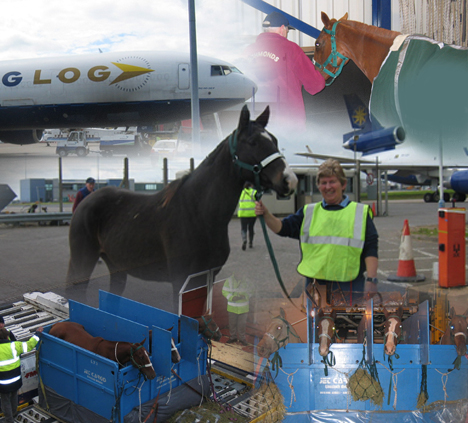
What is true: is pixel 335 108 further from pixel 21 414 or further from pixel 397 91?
A: pixel 21 414

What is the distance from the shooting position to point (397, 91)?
2.72 meters

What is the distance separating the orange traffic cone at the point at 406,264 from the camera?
3548 millimetres

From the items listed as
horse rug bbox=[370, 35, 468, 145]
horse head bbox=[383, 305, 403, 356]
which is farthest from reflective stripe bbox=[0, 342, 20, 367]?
horse rug bbox=[370, 35, 468, 145]

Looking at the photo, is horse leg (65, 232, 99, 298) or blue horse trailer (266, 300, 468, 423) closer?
blue horse trailer (266, 300, 468, 423)

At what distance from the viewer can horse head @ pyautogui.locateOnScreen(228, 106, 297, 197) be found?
7.18 feet

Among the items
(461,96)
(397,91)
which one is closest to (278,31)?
(397,91)

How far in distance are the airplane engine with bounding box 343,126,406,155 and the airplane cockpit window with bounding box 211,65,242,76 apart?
0.91m

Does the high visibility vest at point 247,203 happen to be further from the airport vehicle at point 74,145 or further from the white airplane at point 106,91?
the airport vehicle at point 74,145

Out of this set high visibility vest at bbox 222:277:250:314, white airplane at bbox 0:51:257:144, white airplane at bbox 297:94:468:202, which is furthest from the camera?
high visibility vest at bbox 222:277:250:314

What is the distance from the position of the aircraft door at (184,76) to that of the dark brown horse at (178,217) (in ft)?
1.20

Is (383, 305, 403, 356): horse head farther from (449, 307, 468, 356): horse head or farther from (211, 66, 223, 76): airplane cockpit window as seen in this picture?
(211, 66, 223, 76): airplane cockpit window

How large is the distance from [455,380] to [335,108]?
174 cm

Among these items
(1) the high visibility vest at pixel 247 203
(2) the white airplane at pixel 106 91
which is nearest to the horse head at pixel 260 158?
(1) the high visibility vest at pixel 247 203

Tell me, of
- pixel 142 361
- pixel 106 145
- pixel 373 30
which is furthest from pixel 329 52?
pixel 142 361
